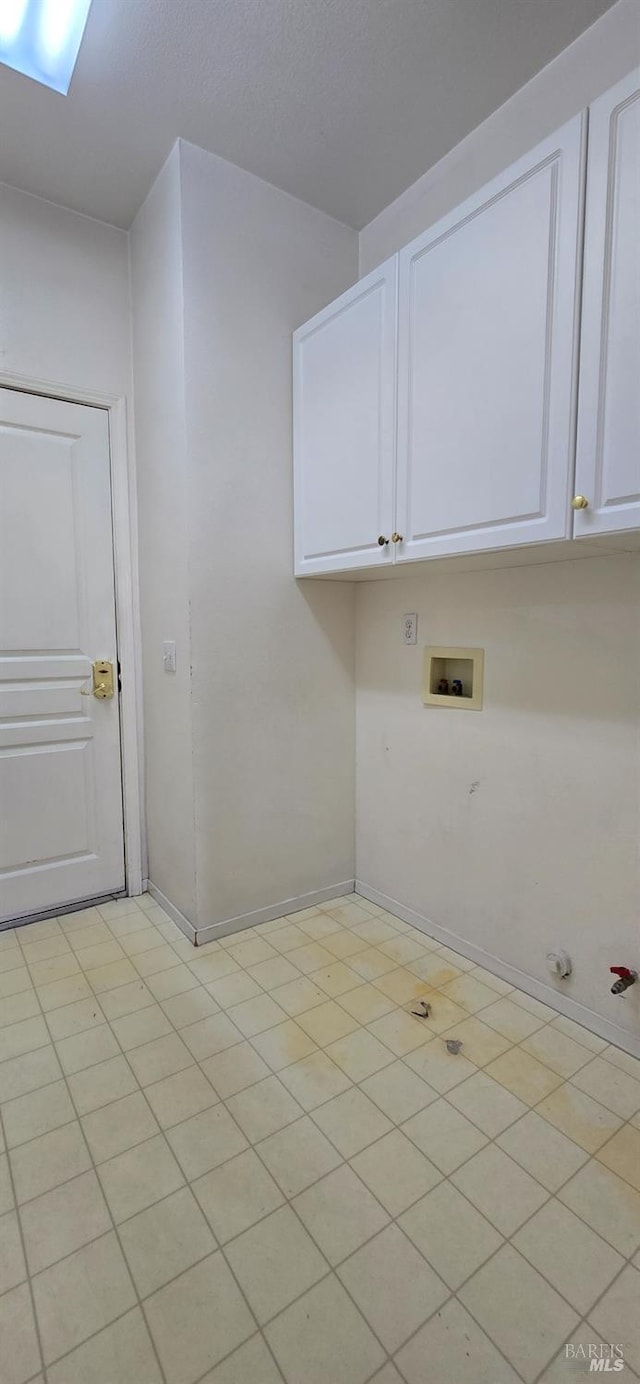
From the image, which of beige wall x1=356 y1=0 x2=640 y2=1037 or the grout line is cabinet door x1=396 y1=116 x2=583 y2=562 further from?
the grout line

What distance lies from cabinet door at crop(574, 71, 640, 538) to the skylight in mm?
1300

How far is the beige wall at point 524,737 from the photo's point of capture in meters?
1.51

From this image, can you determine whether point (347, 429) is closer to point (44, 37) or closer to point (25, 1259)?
point (44, 37)

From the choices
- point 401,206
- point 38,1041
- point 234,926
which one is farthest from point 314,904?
point 401,206

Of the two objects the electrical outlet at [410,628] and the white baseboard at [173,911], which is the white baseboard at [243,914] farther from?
the electrical outlet at [410,628]

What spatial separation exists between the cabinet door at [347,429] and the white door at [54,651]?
0.81 meters

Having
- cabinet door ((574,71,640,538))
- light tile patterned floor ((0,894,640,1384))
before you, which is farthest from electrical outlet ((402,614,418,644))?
light tile patterned floor ((0,894,640,1384))

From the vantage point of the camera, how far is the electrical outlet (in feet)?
6.92

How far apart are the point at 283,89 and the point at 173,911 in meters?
2.63

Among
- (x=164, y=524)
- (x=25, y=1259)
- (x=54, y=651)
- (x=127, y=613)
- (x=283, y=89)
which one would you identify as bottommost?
(x=25, y=1259)

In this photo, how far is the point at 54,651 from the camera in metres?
2.23

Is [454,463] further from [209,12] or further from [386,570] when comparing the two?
[209,12]

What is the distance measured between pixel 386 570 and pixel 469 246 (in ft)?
2.81

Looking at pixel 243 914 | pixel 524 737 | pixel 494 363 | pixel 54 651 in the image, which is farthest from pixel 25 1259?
pixel 494 363
